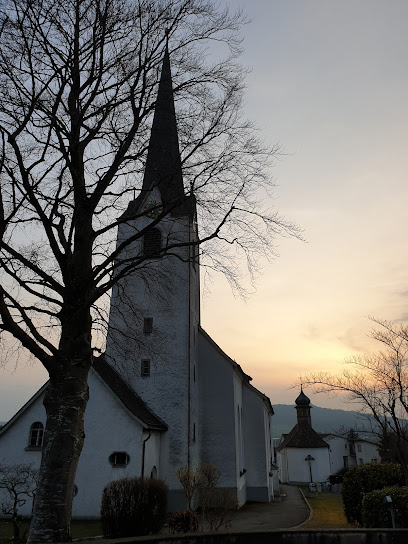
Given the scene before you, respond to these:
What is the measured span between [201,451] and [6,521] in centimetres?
819

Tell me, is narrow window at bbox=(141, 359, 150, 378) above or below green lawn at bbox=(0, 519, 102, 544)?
above

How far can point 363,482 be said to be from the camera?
1396 cm

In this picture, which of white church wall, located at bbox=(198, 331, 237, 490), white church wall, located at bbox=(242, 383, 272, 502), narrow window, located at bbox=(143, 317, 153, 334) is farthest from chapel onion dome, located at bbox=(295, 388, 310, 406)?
narrow window, located at bbox=(143, 317, 153, 334)

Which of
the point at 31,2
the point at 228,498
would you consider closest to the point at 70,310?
the point at 31,2

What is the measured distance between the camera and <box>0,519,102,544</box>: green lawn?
12719 mm

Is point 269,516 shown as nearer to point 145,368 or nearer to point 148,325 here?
point 145,368

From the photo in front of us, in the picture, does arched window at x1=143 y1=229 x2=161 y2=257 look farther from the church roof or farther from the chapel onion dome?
the chapel onion dome

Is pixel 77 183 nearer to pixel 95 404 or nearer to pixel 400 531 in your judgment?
pixel 400 531

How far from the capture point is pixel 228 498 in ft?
42.3

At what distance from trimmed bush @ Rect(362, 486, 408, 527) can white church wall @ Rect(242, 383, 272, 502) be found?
11.6 meters

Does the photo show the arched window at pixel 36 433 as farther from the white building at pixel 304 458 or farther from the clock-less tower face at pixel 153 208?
the white building at pixel 304 458

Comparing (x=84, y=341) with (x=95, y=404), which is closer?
(x=84, y=341)

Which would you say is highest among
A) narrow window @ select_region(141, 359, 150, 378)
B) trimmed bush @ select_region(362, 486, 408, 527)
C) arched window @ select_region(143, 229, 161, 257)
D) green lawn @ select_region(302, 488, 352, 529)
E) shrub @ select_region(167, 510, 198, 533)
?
arched window @ select_region(143, 229, 161, 257)

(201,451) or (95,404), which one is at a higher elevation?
(95,404)
